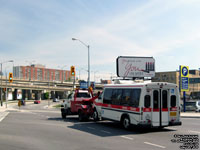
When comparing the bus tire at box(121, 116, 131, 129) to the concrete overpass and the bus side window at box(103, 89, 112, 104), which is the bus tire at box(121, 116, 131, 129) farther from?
the concrete overpass

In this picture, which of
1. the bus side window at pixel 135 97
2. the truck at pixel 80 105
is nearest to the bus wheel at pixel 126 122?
the bus side window at pixel 135 97

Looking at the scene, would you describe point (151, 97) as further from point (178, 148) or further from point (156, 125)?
point (178, 148)

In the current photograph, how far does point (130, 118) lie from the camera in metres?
14.2

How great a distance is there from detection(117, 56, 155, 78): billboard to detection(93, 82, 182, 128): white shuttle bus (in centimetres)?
2639

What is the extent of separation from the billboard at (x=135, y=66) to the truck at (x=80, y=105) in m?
20.3

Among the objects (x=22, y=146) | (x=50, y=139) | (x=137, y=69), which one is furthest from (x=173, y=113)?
(x=137, y=69)

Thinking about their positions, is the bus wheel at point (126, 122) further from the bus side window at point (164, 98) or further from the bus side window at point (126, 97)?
the bus side window at point (164, 98)

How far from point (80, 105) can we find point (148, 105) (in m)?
8.16

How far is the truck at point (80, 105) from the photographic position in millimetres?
19422

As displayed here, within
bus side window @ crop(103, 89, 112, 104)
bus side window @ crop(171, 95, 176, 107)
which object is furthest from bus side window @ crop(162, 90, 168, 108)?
bus side window @ crop(103, 89, 112, 104)

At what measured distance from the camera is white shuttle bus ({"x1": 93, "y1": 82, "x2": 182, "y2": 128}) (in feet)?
44.0

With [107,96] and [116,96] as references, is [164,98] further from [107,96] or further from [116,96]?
[107,96]

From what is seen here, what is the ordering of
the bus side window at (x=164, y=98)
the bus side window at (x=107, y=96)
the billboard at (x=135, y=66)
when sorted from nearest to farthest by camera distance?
the bus side window at (x=164, y=98) < the bus side window at (x=107, y=96) < the billboard at (x=135, y=66)

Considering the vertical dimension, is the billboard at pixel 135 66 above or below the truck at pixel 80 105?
above
